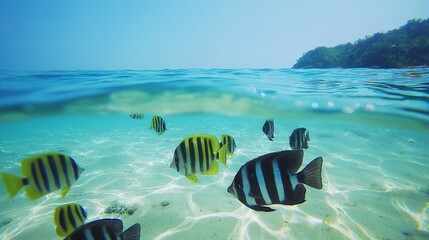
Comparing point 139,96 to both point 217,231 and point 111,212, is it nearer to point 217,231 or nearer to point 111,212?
point 111,212

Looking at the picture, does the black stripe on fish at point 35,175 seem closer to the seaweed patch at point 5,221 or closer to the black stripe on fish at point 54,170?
the black stripe on fish at point 54,170

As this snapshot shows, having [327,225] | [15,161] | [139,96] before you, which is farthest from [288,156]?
[15,161]

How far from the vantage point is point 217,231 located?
5.94 m

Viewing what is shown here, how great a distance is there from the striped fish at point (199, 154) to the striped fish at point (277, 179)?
102cm

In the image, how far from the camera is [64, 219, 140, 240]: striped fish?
2252mm

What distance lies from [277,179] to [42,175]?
310 cm

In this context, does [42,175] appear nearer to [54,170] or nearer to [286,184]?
[54,170]

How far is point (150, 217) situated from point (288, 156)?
18.9 ft

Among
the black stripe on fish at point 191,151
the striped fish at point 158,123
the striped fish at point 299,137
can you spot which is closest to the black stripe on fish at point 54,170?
the black stripe on fish at point 191,151

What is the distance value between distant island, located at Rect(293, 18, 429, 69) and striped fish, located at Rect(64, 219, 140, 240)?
20.7 m

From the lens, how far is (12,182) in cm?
301

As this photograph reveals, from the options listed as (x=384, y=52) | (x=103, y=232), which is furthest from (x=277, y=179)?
(x=384, y=52)

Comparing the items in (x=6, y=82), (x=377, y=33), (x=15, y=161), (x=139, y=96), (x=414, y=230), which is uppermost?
(x=377, y=33)

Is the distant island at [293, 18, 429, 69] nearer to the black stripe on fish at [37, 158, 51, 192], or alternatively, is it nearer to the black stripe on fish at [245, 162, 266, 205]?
the black stripe on fish at [245, 162, 266, 205]
